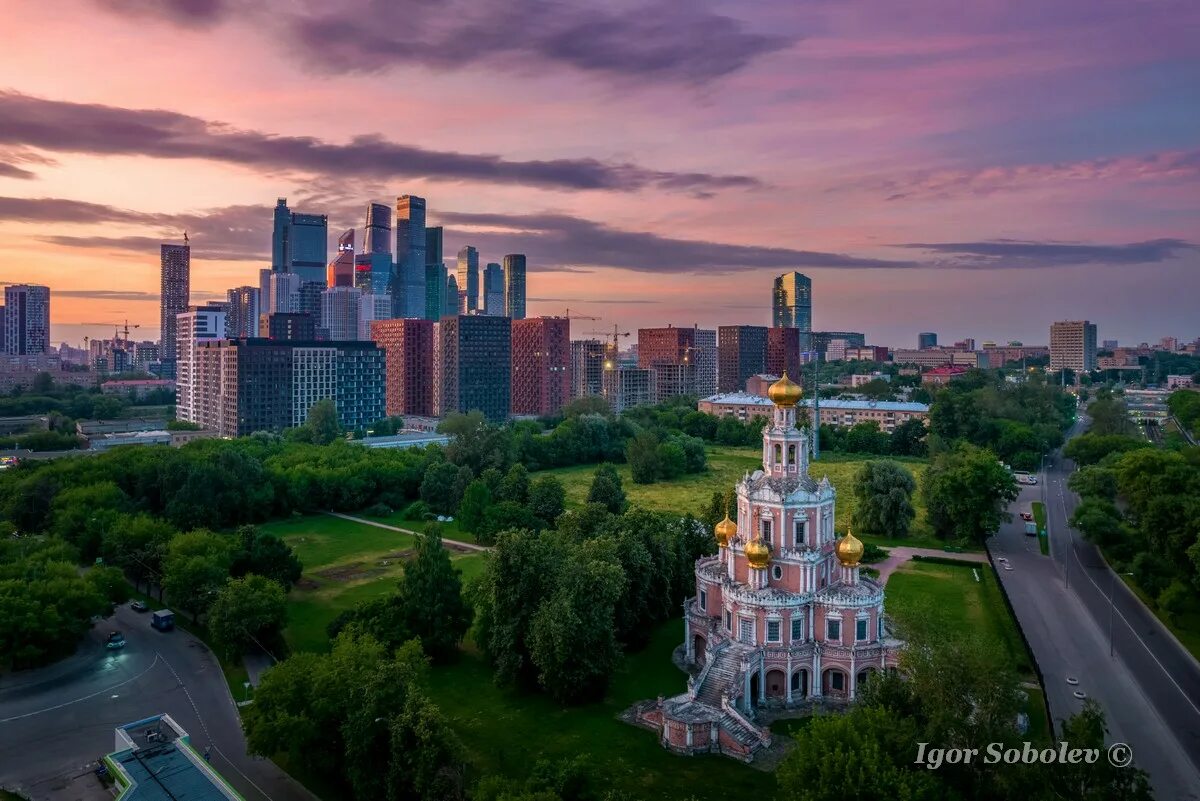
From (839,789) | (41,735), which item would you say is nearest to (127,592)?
(41,735)

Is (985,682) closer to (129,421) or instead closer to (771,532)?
(771,532)

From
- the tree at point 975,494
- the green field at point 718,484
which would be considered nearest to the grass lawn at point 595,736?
the green field at point 718,484

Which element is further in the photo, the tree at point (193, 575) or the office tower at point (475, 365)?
the office tower at point (475, 365)

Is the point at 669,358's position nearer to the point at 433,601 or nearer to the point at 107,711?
the point at 433,601

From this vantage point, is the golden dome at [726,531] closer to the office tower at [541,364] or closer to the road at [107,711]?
the road at [107,711]

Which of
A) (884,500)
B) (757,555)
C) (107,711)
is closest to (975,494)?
(884,500)
